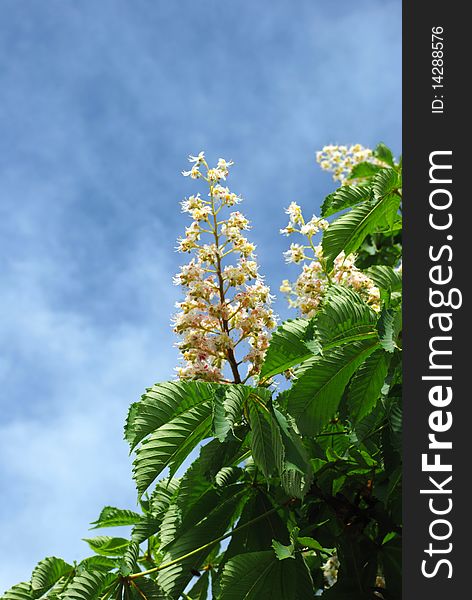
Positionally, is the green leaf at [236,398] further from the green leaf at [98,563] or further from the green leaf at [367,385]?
the green leaf at [98,563]

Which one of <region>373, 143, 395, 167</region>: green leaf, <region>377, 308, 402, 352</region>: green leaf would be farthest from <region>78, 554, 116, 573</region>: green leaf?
<region>373, 143, 395, 167</region>: green leaf

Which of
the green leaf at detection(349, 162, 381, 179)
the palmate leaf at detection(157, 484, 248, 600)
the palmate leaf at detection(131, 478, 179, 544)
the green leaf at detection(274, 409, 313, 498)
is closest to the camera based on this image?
the green leaf at detection(274, 409, 313, 498)

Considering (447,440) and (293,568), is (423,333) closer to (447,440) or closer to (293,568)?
(447,440)

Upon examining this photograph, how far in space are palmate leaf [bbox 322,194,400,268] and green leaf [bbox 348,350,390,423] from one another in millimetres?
608

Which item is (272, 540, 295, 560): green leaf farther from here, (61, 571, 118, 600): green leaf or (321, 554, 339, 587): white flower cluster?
(321, 554, 339, 587): white flower cluster

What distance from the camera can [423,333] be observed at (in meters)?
2.09

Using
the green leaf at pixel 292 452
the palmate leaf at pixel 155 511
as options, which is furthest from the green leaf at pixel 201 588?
the green leaf at pixel 292 452

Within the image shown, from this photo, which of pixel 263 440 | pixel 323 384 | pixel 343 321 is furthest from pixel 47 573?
pixel 343 321

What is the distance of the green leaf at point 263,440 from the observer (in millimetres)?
1984

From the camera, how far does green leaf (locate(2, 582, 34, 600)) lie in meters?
2.80

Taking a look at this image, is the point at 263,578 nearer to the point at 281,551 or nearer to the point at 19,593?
the point at 281,551

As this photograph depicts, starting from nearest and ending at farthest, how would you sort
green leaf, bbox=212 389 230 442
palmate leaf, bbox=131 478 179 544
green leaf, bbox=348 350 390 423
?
1. green leaf, bbox=212 389 230 442
2. green leaf, bbox=348 350 390 423
3. palmate leaf, bbox=131 478 179 544

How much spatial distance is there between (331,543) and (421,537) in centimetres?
59

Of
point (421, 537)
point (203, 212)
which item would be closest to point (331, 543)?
point (421, 537)
